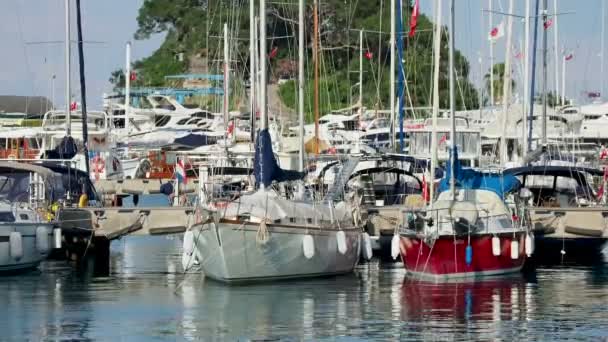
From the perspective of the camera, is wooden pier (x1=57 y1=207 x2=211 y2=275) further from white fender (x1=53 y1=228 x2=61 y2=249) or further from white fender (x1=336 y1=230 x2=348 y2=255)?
white fender (x1=336 y1=230 x2=348 y2=255)

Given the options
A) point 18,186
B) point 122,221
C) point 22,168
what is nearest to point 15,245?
point 122,221

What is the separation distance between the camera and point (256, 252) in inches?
1318

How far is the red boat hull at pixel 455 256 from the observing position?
112 feet

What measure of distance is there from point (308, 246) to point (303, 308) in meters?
3.01

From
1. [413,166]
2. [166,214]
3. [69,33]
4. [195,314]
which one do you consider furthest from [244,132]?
[195,314]

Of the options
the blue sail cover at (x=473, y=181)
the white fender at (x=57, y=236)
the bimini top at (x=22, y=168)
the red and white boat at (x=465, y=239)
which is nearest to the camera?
the red and white boat at (x=465, y=239)

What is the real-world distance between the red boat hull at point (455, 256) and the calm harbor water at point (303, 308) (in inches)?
14.3

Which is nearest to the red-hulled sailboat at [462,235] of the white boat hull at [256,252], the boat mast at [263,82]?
the white boat hull at [256,252]

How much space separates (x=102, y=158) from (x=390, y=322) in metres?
38.0

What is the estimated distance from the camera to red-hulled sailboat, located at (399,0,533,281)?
34094mm

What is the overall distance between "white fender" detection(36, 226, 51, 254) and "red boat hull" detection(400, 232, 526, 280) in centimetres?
859

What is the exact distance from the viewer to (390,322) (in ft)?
96.3

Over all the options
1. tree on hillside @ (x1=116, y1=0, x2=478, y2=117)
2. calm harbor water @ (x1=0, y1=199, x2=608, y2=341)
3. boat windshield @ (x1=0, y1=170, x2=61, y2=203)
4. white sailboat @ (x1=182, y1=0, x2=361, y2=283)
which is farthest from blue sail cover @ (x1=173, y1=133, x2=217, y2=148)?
white sailboat @ (x1=182, y1=0, x2=361, y2=283)

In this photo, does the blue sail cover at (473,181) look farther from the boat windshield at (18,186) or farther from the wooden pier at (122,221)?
the boat windshield at (18,186)
